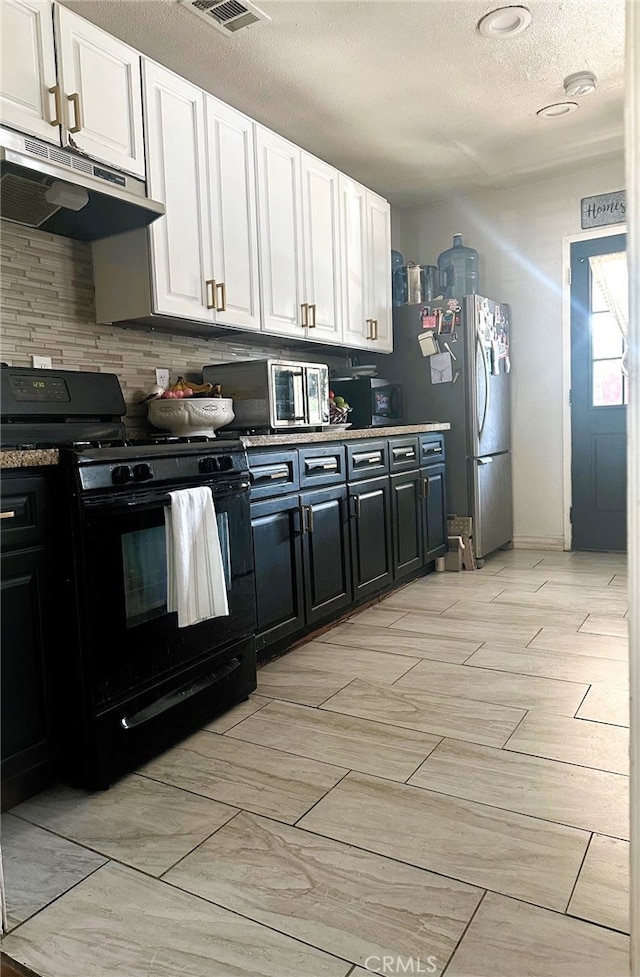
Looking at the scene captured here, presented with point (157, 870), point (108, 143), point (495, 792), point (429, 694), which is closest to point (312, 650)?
point (429, 694)

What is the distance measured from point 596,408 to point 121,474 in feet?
12.0

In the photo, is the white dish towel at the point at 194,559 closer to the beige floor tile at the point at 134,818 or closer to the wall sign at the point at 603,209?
the beige floor tile at the point at 134,818

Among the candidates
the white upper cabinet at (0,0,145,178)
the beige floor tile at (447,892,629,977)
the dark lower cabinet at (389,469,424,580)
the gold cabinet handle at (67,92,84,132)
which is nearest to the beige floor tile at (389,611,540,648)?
the dark lower cabinet at (389,469,424,580)

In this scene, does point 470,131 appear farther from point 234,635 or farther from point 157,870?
point 157,870

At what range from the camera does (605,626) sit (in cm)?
303

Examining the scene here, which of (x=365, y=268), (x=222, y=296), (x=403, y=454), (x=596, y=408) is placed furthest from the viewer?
(x=596, y=408)

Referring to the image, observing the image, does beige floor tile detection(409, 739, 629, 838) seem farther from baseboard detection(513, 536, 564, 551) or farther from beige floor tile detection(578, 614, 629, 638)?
baseboard detection(513, 536, 564, 551)

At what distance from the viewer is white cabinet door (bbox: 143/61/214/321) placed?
101 inches

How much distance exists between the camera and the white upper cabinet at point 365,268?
3846 millimetres

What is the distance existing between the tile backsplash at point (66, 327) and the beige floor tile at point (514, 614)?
176 cm

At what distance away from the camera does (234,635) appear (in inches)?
89.4

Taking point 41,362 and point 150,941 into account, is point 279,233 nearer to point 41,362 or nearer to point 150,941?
point 41,362

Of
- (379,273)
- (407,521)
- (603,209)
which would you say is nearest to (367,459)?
(407,521)

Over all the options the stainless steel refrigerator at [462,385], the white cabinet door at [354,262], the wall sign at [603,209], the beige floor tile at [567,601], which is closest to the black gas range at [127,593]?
the beige floor tile at [567,601]
